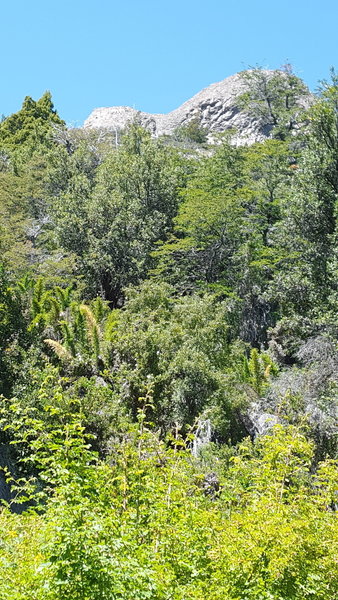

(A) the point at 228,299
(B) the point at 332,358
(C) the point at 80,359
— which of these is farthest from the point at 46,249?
(B) the point at 332,358

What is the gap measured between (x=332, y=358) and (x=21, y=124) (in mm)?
35324

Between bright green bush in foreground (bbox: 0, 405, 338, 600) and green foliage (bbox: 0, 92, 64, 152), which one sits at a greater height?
green foliage (bbox: 0, 92, 64, 152)

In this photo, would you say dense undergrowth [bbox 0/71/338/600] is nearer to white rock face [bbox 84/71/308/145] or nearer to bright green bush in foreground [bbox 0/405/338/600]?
bright green bush in foreground [bbox 0/405/338/600]

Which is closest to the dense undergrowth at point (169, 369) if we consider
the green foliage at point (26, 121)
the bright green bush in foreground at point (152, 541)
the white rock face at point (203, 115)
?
the bright green bush in foreground at point (152, 541)

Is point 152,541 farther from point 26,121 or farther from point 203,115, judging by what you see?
point 203,115

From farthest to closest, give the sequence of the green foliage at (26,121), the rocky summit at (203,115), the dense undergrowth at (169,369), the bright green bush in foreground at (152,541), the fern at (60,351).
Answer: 1. the rocky summit at (203,115)
2. the green foliage at (26,121)
3. the fern at (60,351)
4. the dense undergrowth at (169,369)
5. the bright green bush in foreground at (152,541)

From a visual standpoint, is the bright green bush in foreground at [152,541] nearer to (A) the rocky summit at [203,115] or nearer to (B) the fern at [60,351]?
(B) the fern at [60,351]

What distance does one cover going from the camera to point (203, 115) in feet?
199

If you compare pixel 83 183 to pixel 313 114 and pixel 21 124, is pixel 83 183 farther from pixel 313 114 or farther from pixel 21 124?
pixel 21 124

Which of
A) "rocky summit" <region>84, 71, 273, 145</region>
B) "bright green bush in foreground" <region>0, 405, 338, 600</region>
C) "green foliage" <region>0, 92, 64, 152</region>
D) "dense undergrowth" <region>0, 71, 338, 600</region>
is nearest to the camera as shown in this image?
"bright green bush in foreground" <region>0, 405, 338, 600</region>

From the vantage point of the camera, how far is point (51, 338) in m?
16.8

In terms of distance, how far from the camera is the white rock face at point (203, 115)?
5709 centimetres

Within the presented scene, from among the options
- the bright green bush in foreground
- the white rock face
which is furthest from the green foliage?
the bright green bush in foreground

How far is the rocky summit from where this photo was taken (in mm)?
57062
